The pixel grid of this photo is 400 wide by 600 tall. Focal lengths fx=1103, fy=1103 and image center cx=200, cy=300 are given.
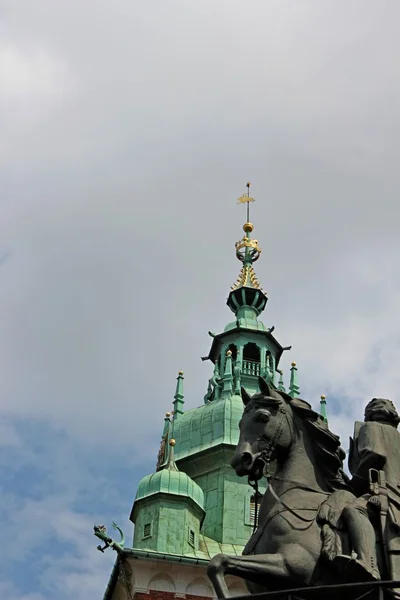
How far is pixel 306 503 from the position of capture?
13.0 m

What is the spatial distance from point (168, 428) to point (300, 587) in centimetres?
5827

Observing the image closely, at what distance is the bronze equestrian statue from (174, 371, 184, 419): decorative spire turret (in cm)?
5810

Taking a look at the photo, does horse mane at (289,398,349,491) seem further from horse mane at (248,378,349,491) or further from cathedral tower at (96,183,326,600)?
cathedral tower at (96,183,326,600)

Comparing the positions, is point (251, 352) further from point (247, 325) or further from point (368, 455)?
point (368, 455)

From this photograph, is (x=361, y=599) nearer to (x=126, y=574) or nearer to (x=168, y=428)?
(x=126, y=574)

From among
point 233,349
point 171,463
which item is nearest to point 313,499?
point 171,463

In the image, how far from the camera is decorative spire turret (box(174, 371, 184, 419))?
72.3 metres

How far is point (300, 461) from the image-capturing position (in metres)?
13.5

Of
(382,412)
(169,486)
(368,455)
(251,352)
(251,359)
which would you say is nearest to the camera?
(368,455)

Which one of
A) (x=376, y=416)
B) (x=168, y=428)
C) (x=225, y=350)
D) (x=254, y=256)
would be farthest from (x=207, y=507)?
(x=376, y=416)

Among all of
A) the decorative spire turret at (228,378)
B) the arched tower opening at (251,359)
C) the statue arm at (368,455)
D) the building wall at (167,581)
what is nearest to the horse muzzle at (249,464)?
the statue arm at (368,455)

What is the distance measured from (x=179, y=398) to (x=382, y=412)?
5949 centimetres

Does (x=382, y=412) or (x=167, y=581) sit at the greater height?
(x=167, y=581)

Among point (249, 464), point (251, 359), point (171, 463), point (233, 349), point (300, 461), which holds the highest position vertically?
point (233, 349)
